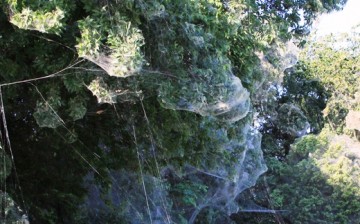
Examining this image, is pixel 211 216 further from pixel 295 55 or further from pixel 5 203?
pixel 5 203

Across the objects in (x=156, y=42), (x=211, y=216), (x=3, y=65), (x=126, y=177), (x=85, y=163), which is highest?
(x=156, y=42)

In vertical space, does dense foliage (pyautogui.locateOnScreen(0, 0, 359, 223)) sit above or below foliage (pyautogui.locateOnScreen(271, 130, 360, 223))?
above

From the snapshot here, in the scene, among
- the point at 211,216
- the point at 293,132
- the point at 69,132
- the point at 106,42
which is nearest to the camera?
the point at 106,42

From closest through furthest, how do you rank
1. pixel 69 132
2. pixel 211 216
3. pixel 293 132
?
pixel 69 132
pixel 211 216
pixel 293 132

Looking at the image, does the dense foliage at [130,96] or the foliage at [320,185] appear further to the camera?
the foliage at [320,185]

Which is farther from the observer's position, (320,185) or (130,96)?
(320,185)

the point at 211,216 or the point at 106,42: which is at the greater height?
the point at 106,42

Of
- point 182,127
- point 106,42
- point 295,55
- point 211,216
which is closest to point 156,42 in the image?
point 106,42

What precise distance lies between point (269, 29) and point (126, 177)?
9.88 feet

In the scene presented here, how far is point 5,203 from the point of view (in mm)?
4969

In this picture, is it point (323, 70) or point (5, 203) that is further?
point (323, 70)

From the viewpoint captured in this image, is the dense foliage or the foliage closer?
the dense foliage

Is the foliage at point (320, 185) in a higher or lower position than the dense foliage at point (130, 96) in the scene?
lower

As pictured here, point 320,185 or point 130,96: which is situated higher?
point 130,96
